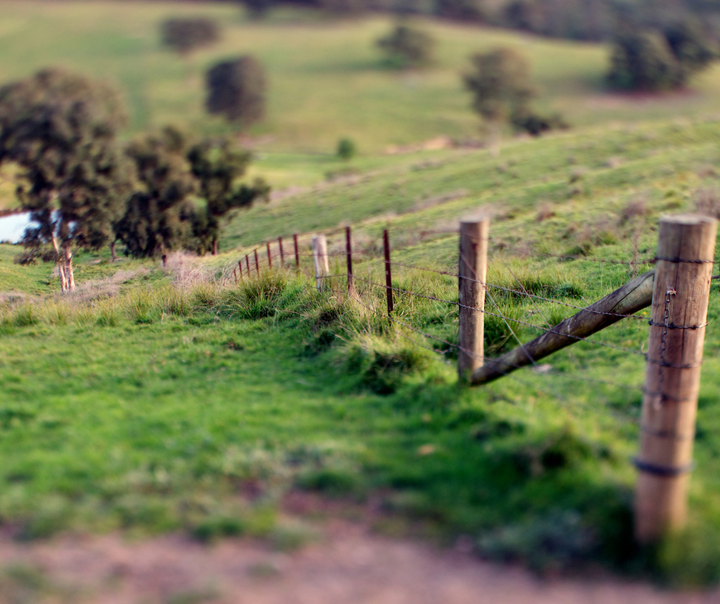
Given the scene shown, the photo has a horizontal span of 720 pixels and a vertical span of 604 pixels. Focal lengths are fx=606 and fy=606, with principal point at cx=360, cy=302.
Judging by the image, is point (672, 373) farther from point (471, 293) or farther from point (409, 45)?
point (409, 45)

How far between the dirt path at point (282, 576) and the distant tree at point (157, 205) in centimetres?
961

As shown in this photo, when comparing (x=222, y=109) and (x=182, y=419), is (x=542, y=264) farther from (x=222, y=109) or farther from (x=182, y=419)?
(x=222, y=109)

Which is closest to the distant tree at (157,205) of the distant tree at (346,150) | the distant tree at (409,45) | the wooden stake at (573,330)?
the wooden stake at (573,330)

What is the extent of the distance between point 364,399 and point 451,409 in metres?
0.92

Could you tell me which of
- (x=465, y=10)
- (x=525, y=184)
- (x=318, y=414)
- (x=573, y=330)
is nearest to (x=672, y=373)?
(x=573, y=330)

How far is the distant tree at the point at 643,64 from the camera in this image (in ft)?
255

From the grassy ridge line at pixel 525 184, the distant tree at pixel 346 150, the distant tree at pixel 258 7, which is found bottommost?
the distant tree at pixel 346 150

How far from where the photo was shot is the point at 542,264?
10.4 metres

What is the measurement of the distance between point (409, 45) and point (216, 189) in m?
78.2

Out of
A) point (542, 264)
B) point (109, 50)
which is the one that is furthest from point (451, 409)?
point (109, 50)

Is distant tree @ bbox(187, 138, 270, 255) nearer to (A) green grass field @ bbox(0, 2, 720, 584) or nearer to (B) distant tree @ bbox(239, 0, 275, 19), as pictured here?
(A) green grass field @ bbox(0, 2, 720, 584)

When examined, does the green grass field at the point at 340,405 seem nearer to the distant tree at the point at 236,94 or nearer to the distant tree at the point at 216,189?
the distant tree at the point at 216,189

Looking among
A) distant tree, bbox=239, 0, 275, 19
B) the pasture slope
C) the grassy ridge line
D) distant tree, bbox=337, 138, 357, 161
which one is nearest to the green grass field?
the pasture slope

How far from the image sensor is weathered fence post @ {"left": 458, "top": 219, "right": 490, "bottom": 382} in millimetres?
5465
